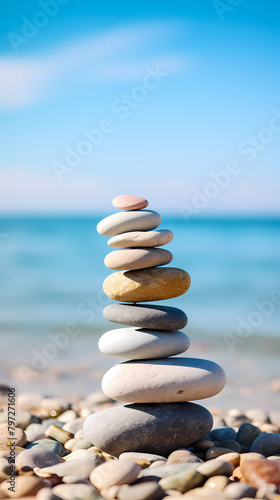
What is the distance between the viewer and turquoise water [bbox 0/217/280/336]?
35.7 feet

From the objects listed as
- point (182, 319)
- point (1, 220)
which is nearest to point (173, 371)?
point (182, 319)

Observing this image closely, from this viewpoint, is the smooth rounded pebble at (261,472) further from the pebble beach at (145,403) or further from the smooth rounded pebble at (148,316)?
the smooth rounded pebble at (148,316)

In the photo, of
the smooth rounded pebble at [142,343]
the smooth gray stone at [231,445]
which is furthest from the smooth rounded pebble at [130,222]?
the smooth gray stone at [231,445]

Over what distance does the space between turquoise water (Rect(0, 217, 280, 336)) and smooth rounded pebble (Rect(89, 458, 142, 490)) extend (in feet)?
20.1

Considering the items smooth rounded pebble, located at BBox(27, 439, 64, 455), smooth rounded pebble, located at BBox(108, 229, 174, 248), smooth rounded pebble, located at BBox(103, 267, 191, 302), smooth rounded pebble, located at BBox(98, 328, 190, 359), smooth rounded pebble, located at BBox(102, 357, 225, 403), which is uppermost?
smooth rounded pebble, located at BBox(108, 229, 174, 248)

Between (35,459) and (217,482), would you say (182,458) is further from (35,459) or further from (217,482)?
(35,459)

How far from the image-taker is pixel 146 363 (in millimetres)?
4023

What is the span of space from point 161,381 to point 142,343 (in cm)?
29

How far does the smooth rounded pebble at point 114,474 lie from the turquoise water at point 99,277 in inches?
242

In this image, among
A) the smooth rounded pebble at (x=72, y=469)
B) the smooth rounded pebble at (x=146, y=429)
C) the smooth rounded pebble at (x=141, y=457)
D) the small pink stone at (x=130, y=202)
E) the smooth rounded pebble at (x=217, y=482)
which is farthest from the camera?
the small pink stone at (x=130, y=202)

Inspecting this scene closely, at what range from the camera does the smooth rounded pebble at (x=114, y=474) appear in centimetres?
324

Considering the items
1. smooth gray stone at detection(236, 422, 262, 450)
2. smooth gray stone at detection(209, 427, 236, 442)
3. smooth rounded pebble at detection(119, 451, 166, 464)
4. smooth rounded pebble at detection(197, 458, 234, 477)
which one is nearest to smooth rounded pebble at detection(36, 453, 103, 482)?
smooth rounded pebble at detection(119, 451, 166, 464)

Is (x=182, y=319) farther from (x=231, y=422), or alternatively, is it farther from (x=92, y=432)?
(x=231, y=422)

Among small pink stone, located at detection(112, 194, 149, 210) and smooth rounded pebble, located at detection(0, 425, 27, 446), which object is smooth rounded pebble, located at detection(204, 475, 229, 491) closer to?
smooth rounded pebble, located at detection(0, 425, 27, 446)
